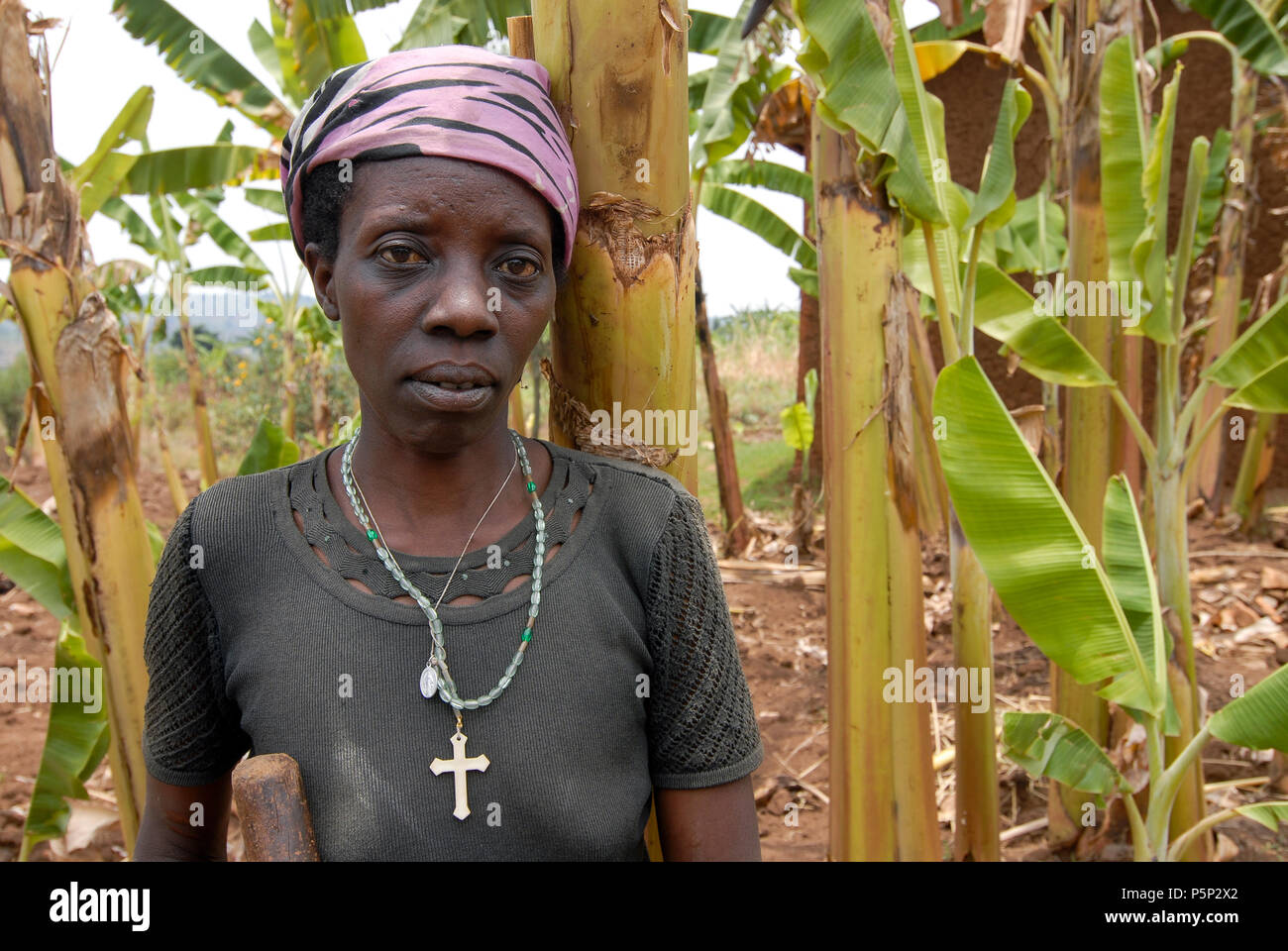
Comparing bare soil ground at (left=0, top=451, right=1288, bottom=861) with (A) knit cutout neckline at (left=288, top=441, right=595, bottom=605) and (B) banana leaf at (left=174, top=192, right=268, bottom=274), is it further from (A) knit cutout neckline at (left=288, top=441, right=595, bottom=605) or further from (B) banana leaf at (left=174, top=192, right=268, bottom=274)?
(B) banana leaf at (left=174, top=192, right=268, bottom=274)

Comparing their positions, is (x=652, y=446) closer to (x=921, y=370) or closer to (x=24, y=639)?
(x=921, y=370)

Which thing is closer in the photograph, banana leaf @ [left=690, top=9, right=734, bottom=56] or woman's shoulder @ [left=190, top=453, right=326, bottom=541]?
woman's shoulder @ [left=190, top=453, right=326, bottom=541]

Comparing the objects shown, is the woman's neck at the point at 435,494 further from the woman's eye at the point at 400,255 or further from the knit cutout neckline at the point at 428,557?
the woman's eye at the point at 400,255

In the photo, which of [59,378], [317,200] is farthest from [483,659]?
[59,378]

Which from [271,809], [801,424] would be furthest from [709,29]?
[271,809]

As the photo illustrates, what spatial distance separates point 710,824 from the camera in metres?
1.31

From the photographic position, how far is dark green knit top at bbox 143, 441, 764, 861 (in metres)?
1.21

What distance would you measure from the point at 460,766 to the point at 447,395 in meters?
0.46

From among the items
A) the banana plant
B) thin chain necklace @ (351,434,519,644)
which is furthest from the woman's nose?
the banana plant

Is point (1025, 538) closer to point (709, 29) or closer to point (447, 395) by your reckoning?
point (447, 395)

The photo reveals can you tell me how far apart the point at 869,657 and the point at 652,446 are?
45.8 inches

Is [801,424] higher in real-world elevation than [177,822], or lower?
higher

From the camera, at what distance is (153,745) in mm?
1353

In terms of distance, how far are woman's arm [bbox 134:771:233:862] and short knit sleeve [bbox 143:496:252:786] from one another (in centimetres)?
3
